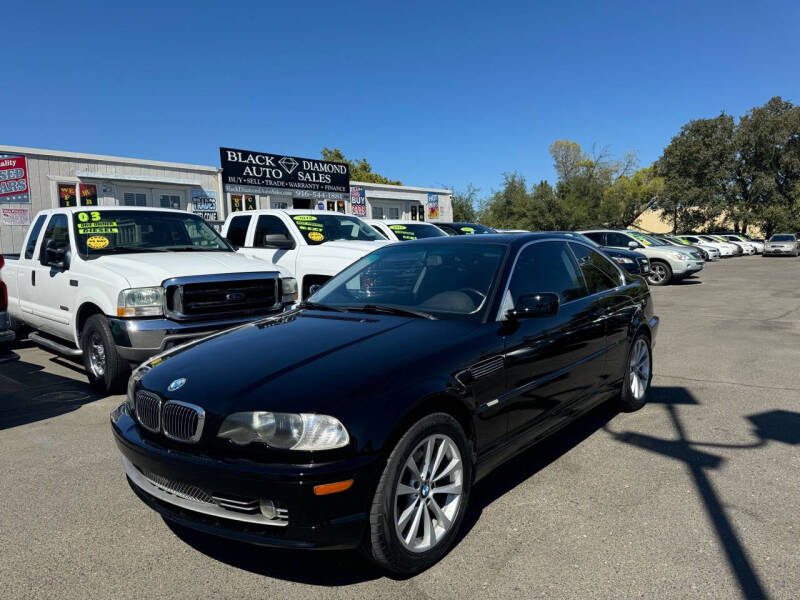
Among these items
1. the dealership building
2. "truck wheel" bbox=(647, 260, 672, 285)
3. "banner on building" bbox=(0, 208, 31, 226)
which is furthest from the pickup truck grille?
"truck wheel" bbox=(647, 260, 672, 285)

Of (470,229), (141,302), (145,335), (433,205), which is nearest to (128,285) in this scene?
(141,302)

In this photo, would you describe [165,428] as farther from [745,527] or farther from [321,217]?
[321,217]

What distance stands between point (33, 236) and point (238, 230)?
3170 millimetres

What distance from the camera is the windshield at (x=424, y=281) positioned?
11.5 ft

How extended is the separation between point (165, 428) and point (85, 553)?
32.5 inches

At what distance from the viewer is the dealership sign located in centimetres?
2092

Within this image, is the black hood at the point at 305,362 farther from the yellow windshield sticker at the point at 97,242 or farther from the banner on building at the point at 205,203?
the banner on building at the point at 205,203

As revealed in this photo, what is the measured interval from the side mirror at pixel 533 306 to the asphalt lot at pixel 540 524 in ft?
3.62

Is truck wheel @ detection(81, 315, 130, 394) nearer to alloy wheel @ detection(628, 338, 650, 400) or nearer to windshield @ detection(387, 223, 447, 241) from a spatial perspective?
alloy wheel @ detection(628, 338, 650, 400)

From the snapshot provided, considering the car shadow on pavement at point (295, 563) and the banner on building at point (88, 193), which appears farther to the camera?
the banner on building at point (88, 193)

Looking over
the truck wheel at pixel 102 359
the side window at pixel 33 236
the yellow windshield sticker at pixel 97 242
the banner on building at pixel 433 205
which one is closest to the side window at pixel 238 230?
the side window at pixel 33 236

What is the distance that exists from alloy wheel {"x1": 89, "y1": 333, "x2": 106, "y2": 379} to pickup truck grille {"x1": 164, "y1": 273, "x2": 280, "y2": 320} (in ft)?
2.79

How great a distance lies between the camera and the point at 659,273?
1827cm

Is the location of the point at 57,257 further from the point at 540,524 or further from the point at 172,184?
the point at 172,184
